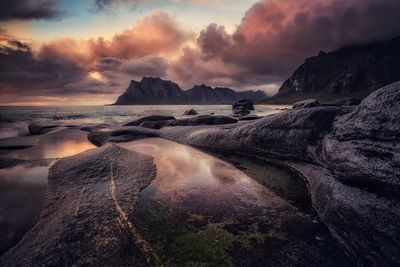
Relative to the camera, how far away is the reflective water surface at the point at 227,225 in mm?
3852

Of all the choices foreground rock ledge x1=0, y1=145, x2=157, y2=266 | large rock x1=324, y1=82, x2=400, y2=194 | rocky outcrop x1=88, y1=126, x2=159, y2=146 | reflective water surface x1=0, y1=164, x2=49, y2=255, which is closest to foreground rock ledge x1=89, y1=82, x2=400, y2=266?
large rock x1=324, y1=82, x2=400, y2=194

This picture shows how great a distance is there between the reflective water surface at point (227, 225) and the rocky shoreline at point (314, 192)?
354mm

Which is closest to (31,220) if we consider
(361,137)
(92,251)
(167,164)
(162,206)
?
(92,251)

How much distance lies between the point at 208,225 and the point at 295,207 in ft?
7.40

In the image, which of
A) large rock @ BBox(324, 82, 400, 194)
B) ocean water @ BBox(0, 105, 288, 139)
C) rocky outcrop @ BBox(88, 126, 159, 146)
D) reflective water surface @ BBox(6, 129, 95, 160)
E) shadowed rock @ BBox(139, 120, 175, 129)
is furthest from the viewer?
ocean water @ BBox(0, 105, 288, 139)

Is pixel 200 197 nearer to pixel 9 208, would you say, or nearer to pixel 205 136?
pixel 9 208

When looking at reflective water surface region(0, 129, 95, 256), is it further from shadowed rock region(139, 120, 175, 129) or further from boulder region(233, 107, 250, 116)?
boulder region(233, 107, 250, 116)

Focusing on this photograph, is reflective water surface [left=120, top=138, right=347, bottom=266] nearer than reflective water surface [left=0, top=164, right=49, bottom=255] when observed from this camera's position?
Yes

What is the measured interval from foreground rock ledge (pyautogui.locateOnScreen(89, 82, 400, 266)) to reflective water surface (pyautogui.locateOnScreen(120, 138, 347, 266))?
0.45 m

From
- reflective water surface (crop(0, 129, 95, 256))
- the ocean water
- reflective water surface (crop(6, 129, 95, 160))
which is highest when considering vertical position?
reflective water surface (crop(0, 129, 95, 256))

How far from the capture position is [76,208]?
17.3ft

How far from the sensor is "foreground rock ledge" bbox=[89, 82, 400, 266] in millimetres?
3959

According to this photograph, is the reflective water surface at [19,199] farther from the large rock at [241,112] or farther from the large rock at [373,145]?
the large rock at [241,112]

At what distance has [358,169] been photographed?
500cm
